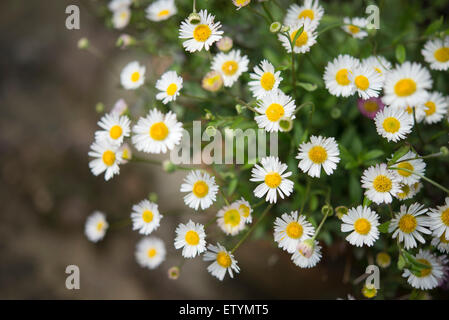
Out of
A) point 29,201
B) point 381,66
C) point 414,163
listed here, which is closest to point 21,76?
point 29,201

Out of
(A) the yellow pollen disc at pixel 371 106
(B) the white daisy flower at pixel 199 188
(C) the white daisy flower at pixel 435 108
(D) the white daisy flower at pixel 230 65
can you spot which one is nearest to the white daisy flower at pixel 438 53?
(C) the white daisy flower at pixel 435 108

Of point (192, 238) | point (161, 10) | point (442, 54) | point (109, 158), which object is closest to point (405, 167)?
point (442, 54)

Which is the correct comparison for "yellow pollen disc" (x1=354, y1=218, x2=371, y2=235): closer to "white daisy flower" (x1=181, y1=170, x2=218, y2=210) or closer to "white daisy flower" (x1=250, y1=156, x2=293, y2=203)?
"white daisy flower" (x1=250, y1=156, x2=293, y2=203)

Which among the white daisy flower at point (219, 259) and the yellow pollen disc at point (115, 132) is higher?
the yellow pollen disc at point (115, 132)

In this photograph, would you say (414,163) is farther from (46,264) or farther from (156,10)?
(46,264)

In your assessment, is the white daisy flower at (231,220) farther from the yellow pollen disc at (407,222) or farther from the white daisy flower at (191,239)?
the yellow pollen disc at (407,222)

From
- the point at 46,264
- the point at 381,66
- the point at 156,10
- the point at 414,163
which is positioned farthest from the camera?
the point at 46,264
